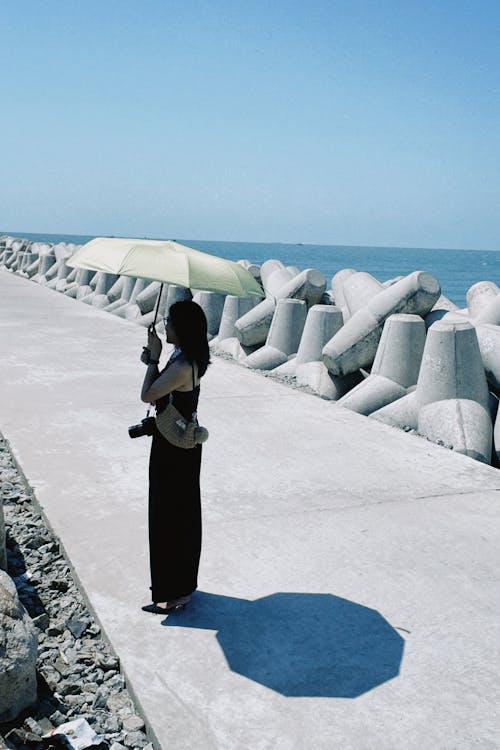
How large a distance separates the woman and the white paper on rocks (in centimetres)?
75

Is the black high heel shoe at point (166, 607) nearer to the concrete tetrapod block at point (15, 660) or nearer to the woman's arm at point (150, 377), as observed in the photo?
the concrete tetrapod block at point (15, 660)

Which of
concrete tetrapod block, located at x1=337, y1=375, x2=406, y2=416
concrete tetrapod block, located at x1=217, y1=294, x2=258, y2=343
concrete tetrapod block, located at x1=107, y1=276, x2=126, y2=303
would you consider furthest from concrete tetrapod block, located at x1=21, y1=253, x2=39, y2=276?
concrete tetrapod block, located at x1=337, y1=375, x2=406, y2=416

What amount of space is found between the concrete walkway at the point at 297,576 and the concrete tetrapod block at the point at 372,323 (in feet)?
4.14

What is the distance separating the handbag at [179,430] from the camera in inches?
123

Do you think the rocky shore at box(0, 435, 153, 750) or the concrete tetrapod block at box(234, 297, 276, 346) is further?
the concrete tetrapod block at box(234, 297, 276, 346)

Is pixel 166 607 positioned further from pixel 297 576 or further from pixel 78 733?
pixel 78 733

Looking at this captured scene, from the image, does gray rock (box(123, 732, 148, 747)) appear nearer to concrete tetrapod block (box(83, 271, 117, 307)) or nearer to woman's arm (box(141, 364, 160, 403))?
woman's arm (box(141, 364, 160, 403))

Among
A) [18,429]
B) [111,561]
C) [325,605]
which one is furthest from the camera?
[18,429]

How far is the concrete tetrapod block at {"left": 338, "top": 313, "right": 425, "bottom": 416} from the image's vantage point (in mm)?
7176

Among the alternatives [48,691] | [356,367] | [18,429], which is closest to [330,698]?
[48,691]

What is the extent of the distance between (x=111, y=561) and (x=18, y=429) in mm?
2501

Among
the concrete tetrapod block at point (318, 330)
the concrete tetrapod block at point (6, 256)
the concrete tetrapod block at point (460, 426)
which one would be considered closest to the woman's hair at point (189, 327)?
the concrete tetrapod block at point (460, 426)

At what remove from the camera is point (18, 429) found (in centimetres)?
584

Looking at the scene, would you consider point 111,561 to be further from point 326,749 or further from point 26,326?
point 26,326
